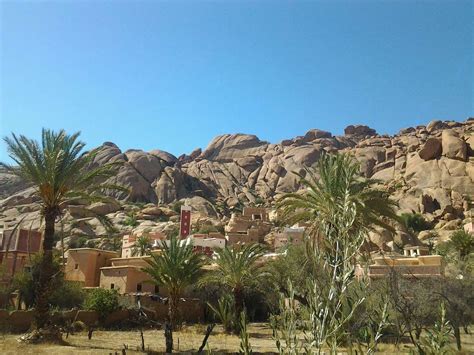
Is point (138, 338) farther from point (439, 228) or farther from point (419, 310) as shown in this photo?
point (439, 228)

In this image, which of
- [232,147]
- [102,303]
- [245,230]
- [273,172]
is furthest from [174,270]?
[232,147]

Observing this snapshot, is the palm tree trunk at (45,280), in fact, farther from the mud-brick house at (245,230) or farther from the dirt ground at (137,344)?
the mud-brick house at (245,230)

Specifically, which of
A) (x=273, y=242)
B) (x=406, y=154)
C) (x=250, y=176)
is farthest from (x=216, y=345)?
(x=250, y=176)

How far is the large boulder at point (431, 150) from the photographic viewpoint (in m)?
78.9

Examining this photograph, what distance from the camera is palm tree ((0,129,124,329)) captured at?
62.1ft

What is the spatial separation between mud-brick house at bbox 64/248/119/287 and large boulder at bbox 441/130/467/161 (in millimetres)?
63265

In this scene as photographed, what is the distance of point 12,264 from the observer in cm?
3844

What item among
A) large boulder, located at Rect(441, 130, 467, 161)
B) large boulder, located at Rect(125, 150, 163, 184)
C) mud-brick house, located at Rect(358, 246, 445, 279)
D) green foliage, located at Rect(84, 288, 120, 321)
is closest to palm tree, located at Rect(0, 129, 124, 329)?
green foliage, located at Rect(84, 288, 120, 321)

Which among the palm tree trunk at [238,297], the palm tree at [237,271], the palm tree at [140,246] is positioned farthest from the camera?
the palm tree at [140,246]

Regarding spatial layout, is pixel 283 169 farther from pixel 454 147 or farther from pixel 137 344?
pixel 137 344

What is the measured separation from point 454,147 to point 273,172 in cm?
4426

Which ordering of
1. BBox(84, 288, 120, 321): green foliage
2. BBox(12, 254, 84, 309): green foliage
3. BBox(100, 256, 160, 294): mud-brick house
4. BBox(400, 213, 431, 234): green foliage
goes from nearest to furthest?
A: BBox(84, 288, 120, 321): green foliage → BBox(12, 254, 84, 309): green foliage → BBox(100, 256, 160, 294): mud-brick house → BBox(400, 213, 431, 234): green foliage

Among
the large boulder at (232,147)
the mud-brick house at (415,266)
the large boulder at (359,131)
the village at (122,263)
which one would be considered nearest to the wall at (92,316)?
the village at (122,263)

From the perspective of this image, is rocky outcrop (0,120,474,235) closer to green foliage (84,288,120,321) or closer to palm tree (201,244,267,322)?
palm tree (201,244,267,322)
